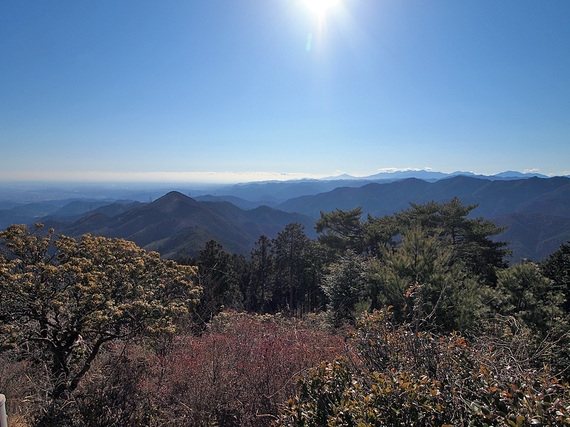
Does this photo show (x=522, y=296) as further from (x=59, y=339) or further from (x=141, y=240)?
(x=141, y=240)

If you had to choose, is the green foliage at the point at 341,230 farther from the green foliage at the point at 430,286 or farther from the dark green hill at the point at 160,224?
the dark green hill at the point at 160,224

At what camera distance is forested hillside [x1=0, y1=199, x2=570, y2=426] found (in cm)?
184

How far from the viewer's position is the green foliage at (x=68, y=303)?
4.39 meters

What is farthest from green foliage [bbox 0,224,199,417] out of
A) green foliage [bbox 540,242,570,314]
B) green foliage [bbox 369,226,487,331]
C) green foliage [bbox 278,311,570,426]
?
green foliage [bbox 540,242,570,314]

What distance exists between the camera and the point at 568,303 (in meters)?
11.1

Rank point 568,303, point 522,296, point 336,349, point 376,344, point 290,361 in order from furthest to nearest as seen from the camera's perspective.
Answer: point 568,303, point 522,296, point 336,349, point 290,361, point 376,344

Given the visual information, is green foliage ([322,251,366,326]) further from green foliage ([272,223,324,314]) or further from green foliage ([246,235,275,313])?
green foliage ([246,235,275,313])

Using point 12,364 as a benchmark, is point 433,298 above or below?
above

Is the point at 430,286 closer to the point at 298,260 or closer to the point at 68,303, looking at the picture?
the point at 68,303

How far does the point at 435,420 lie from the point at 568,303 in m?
14.3

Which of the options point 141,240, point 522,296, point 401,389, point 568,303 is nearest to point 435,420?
point 401,389

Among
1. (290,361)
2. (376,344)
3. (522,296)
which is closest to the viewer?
(376,344)

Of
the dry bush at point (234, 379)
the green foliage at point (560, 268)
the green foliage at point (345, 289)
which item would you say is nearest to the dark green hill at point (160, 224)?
the green foliage at point (560, 268)

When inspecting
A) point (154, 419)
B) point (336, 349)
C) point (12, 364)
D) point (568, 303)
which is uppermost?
point (336, 349)
